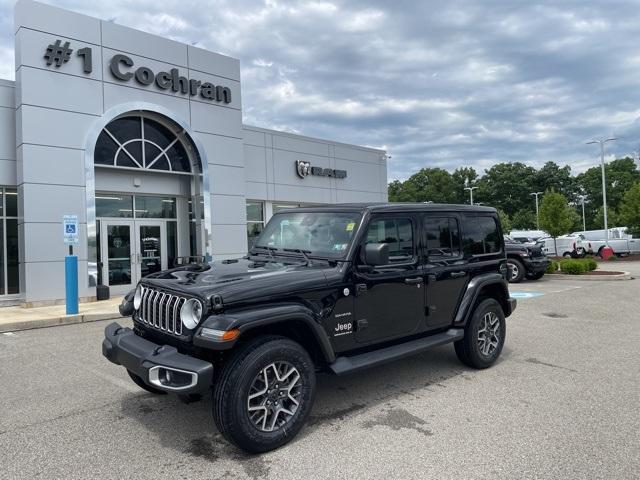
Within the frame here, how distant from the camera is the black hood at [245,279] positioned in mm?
3568

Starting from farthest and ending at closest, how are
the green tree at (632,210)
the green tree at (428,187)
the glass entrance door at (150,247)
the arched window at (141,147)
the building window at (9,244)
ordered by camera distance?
1. the green tree at (428,187)
2. the green tree at (632,210)
3. the glass entrance door at (150,247)
4. the arched window at (141,147)
5. the building window at (9,244)

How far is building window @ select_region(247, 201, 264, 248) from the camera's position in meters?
18.2

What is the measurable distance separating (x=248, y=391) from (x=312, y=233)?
1870mm

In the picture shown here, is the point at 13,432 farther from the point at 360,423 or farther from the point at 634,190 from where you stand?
the point at 634,190

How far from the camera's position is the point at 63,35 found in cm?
1252

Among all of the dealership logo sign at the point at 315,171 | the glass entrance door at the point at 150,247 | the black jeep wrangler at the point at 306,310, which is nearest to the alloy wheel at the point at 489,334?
the black jeep wrangler at the point at 306,310

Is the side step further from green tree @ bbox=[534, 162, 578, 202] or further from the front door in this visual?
green tree @ bbox=[534, 162, 578, 202]

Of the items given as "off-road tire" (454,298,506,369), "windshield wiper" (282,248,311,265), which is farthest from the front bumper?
"off-road tire" (454,298,506,369)

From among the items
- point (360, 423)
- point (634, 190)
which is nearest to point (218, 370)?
point (360, 423)

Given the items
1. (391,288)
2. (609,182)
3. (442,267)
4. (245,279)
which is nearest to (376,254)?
Answer: (391,288)

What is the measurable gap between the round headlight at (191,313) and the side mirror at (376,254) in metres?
1.55

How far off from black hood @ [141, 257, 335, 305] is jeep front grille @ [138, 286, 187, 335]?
0.24 ft

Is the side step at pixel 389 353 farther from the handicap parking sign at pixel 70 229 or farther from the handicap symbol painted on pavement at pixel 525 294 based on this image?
the handicap parking sign at pixel 70 229

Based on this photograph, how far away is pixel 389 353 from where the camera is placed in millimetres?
4477
